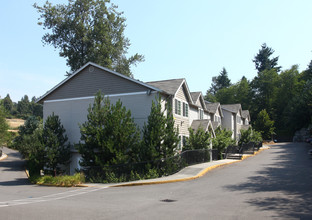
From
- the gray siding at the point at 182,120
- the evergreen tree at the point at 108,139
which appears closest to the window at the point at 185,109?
the gray siding at the point at 182,120

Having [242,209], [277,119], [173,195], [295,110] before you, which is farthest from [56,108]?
[277,119]

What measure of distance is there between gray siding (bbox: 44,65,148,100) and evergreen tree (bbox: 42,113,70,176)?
298cm

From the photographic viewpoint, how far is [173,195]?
12375 millimetres

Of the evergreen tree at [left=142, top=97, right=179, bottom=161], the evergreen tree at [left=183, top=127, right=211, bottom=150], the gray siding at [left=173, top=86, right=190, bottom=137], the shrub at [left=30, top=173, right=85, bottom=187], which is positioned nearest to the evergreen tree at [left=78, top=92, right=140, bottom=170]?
the evergreen tree at [left=142, top=97, right=179, bottom=161]

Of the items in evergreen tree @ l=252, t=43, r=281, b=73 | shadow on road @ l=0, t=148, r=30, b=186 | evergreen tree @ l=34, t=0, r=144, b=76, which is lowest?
shadow on road @ l=0, t=148, r=30, b=186

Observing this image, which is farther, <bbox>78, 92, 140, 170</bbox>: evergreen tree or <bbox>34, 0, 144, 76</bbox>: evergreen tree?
<bbox>34, 0, 144, 76</bbox>: evergreen tree

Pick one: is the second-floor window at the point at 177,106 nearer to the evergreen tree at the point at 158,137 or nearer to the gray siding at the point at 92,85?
the gray siding at the point at 92,85

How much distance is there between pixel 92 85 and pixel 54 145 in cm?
569

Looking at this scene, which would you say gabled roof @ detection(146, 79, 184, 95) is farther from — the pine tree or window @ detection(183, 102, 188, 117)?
→ the pine tree

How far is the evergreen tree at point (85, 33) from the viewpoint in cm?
4053

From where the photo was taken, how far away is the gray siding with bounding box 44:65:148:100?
22.9 m

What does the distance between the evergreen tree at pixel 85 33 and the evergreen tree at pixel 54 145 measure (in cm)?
1823

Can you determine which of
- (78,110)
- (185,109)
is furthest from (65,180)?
(185,109)

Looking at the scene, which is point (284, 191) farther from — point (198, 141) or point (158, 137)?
point (198, 141)
